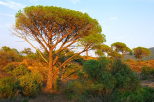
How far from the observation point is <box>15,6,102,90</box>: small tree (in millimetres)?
13672

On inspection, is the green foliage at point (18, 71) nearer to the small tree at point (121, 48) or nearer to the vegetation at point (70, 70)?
the vegetation at point (70, 70)

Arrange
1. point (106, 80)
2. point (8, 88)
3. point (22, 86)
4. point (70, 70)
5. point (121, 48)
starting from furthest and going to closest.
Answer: point (121, 48), point (70, 70), point (22, 86), point (8, 88), point (106, 80)

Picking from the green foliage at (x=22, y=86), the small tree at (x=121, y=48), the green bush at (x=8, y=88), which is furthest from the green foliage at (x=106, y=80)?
the small tree at (x=121, y=48)

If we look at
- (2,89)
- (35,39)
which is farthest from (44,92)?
(35,39)

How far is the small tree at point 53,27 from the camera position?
13672 mm

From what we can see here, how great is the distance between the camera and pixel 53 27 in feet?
46.6

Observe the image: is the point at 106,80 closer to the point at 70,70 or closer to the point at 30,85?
the point at 30,85

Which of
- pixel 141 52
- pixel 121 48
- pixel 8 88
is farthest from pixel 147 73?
pixel 141 52

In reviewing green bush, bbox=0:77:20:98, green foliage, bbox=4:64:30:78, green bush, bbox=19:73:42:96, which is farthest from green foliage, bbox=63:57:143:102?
green foliage, bbox=4:64:30:78

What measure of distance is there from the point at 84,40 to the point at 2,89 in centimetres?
706

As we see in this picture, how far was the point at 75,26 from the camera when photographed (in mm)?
14523

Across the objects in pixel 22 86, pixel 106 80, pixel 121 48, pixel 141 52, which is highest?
pixel 121 48

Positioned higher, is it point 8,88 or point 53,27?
point 53,27

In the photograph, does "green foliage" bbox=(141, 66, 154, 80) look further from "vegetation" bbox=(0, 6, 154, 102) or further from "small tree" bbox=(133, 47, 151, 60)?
"small tree" bbox=(133, 47, 151, 60)
